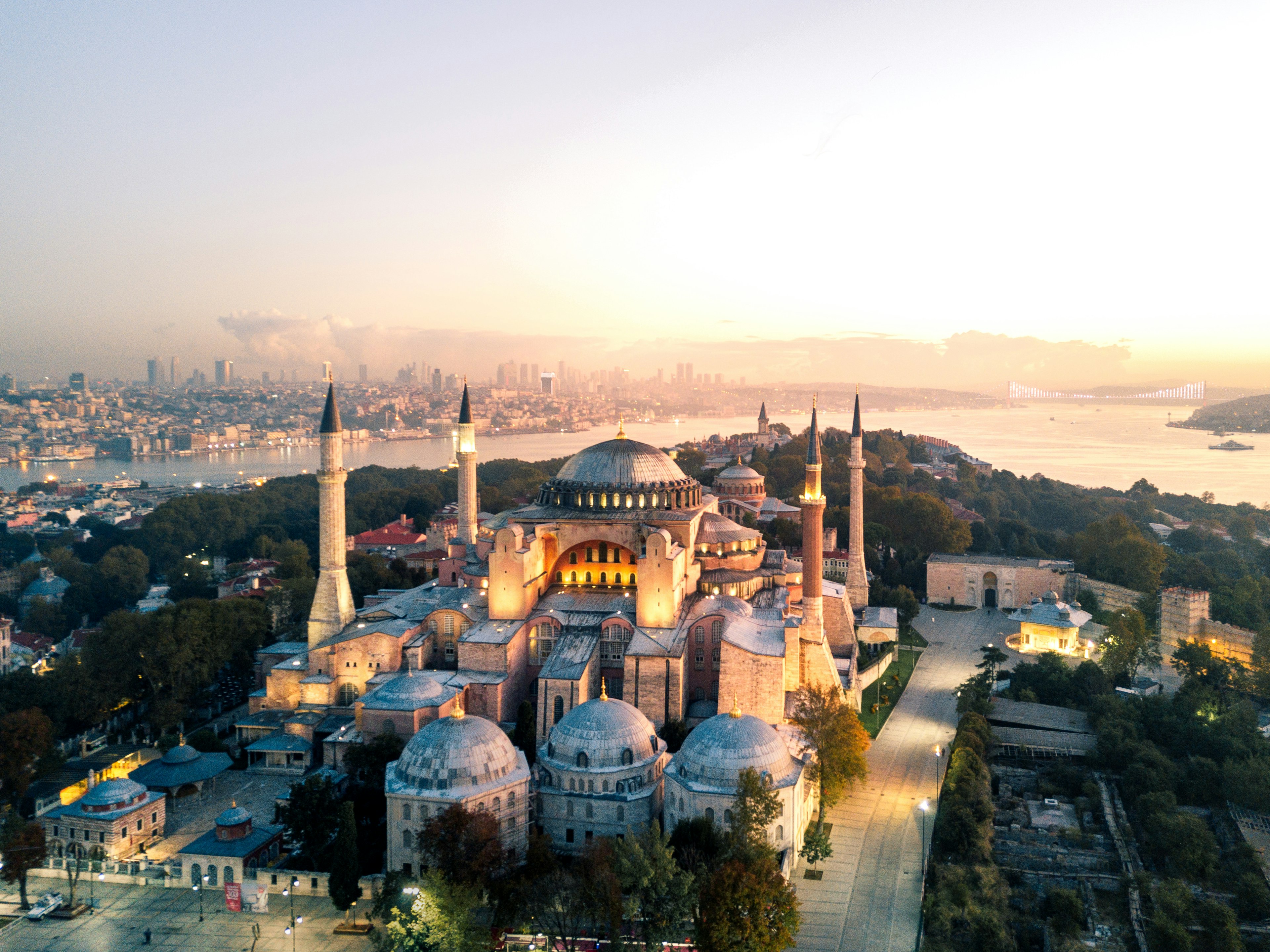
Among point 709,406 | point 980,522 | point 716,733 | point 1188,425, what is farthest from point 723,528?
point 1188,425

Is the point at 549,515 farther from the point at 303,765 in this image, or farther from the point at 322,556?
the point at 303,765

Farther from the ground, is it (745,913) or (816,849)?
(745,913)

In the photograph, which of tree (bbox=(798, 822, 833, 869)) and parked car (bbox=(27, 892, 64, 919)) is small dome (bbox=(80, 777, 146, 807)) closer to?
parked car (bbox=(27, 892, 64, 919))

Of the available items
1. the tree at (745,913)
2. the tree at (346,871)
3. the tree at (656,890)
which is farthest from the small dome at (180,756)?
the tree at (745,913)

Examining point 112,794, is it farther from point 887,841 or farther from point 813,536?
point 813,536

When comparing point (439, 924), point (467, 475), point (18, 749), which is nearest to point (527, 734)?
point (439, 924)

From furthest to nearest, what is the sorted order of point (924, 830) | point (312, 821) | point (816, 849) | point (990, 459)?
1. point (990, 459)
2. point (924, 830)
3. point (816, 849)
4. point (312, 821)
